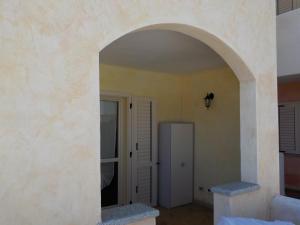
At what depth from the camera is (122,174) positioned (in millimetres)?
6180

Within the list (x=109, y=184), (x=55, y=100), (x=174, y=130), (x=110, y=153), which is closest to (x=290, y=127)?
(x=174, y=130)

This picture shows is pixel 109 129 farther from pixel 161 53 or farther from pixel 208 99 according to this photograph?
pixel 208 99

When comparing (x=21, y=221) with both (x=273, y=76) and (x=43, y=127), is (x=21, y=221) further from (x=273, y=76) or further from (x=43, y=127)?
(x=273, y=76)

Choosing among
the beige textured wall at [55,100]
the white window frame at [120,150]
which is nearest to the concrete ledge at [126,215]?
the beige textured wall at [55,100]

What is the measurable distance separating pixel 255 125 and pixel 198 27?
158cm

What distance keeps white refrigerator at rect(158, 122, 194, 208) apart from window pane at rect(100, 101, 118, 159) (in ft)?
3.65

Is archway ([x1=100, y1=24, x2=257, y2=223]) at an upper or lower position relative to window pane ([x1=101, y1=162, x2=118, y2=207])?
upper

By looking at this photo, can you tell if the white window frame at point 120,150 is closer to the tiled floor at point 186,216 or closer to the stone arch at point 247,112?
the tiled floor at point 186,216

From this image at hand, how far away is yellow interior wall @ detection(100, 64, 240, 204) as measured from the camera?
6.13 metres

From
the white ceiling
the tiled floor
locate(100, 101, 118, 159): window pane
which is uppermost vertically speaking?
the white ceiling

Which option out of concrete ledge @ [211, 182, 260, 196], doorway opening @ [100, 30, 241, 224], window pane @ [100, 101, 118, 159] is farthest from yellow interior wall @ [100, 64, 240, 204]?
concrete ledge @ [211, 182, 260, 196]

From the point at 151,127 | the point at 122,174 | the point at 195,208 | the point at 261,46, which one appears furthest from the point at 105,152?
the point at 261,46

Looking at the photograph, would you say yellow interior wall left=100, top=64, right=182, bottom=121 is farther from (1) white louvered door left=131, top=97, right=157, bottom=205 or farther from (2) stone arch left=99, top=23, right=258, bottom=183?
(2) stone arch left=99, top=23, right=258, bottom=183

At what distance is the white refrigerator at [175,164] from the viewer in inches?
252
